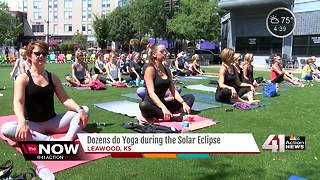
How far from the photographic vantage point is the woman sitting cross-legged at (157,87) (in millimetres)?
7012

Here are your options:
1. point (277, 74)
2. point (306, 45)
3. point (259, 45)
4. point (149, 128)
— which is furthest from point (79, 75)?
point (259, 45)

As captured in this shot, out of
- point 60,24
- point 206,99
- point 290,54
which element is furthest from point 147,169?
point 60,24

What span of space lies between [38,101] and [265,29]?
100ft

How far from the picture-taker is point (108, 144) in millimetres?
3367

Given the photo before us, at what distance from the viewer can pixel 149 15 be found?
1773 inches

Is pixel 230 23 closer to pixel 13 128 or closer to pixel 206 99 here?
pixel 206 99

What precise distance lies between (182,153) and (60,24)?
319 ft

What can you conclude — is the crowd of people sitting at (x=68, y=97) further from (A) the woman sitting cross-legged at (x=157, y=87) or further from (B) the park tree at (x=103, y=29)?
(B) the park tree at (x=103, y=29)

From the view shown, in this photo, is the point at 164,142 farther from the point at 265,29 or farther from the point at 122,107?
the point at 265,29

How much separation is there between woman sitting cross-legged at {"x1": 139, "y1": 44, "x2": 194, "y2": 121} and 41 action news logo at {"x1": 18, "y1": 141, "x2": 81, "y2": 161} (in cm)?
348

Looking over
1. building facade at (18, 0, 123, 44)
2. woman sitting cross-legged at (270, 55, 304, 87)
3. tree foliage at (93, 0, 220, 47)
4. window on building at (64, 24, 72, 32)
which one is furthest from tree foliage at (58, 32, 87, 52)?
woman sitting cross-legged at (270, 55, 304, 87)

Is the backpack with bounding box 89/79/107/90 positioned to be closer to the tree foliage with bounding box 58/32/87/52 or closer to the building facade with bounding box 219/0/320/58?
the building facade with bounding box 219/0/320/58

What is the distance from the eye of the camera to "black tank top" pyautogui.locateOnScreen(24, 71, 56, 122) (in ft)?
17.9

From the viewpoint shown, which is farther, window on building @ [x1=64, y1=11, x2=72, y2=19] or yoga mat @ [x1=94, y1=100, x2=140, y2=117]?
window on building @ [x1=64, y1=11, x2=72, y2=19]
